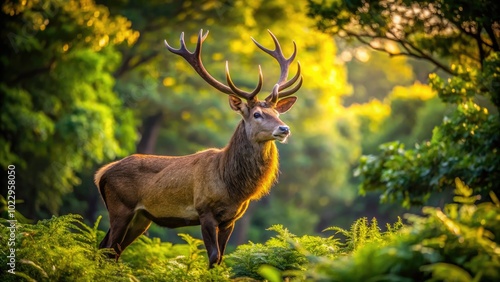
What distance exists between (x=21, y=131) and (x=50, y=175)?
278 cm

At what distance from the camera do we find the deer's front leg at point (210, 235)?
8.97 m

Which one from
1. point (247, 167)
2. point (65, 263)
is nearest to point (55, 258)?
point (65, 263)

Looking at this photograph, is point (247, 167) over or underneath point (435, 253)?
underneath

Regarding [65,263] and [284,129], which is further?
[284,129]

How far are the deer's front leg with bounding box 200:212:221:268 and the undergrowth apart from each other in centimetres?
40

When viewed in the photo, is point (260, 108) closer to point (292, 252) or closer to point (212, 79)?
point (212, 79)

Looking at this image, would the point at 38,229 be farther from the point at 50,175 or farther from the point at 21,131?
the point at 50,175

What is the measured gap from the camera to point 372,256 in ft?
16.7

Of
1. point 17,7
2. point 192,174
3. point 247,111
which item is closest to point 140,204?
point 192,174

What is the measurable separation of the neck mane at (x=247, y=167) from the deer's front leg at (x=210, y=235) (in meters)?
0.37

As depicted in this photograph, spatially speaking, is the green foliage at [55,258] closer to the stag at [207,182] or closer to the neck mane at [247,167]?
the stag at [207,182]

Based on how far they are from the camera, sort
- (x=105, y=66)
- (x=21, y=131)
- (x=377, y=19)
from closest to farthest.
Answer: (x=377, y=19)
(x=21, y=131)
(x=105, y=66)

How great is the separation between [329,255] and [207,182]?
7.90 ft

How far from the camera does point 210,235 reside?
906 centimetres
